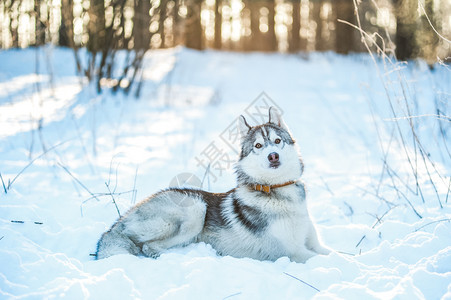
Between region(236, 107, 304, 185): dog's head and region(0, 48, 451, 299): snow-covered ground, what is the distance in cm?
45

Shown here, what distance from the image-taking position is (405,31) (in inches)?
537

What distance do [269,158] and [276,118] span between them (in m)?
0.63

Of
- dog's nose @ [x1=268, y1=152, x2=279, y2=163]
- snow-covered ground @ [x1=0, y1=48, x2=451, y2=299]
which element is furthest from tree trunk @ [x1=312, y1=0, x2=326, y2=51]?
dog's nose @ [x1=268, y1=152, x2=279, y2=163]

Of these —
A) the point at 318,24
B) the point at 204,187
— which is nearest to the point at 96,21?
the point at 204,187

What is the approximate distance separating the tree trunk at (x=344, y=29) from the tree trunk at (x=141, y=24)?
42.1 feet

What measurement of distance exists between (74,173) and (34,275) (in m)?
2.24

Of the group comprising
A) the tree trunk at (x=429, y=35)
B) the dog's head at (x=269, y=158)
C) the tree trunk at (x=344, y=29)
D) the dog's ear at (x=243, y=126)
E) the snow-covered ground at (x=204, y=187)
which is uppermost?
the tree trunk at (x=344, y=29)

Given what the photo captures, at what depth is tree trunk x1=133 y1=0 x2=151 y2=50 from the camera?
8289 millimetres

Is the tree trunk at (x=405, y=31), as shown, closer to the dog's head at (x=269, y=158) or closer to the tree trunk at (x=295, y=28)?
the tree trunk at (x=295, y=28)

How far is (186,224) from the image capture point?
3.19m

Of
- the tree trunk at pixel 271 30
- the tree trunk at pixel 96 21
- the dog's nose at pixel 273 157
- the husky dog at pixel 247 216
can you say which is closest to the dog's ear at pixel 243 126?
the husky dog at pixel 247 216

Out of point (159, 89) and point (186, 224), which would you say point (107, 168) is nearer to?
point (186, 224)

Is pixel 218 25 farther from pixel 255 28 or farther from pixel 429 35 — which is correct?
pixel 429 35

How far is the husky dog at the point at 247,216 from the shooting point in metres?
3.07
